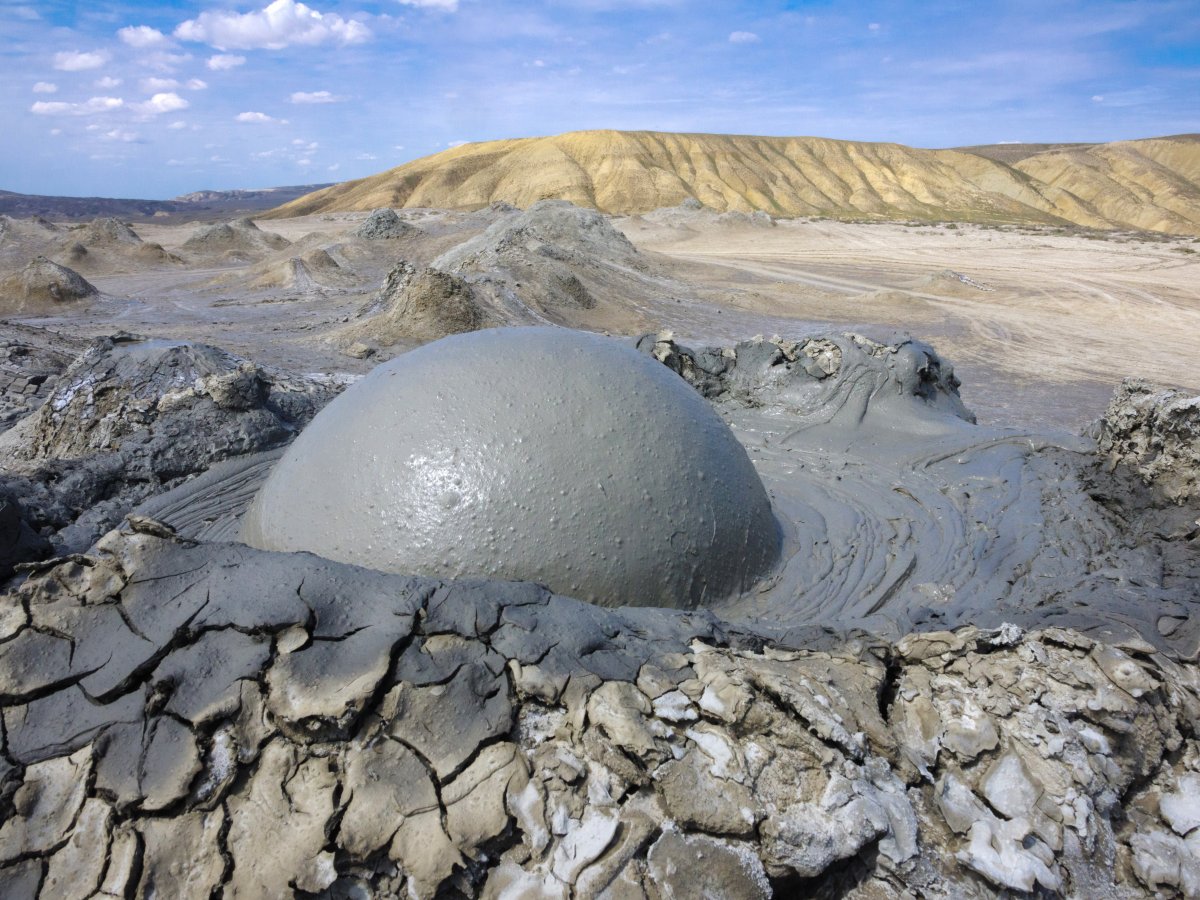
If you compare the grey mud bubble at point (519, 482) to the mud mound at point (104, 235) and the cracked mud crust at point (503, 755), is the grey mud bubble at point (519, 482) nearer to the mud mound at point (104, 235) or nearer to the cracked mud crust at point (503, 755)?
the cracked mud crust at point (503, 755)

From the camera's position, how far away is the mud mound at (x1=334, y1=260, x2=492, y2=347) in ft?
39.2

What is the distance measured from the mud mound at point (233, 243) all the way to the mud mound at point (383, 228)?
178 inches

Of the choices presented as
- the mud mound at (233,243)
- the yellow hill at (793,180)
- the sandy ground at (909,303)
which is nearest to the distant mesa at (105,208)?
the yellow hill at (793,180)

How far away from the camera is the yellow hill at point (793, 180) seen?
4459 centimetres

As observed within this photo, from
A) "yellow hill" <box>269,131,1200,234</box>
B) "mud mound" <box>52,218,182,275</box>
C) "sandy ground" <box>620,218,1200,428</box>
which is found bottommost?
"sandy ground" <box>620,218,1200,428</box>

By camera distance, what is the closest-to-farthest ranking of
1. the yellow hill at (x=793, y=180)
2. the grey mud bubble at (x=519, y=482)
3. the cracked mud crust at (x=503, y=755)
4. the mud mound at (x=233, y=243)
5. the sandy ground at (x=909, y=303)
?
the cracked mud crust at (x=503, y=755), the grey mud bubble at (x=519, y=482), the sandy ground at (x=909, y=303), the mud mound at (x=233, y=243), the yellow hill at (x=793, y=180)

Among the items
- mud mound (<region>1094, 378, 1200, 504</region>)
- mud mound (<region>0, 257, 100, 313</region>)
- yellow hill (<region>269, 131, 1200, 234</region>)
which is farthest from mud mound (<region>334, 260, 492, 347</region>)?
yellow hill (<region>269, 131, 1200, 234</region>)

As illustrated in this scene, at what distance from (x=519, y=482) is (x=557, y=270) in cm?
1422

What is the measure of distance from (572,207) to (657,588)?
22.6 metres

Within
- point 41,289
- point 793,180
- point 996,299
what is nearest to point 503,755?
point 41,289

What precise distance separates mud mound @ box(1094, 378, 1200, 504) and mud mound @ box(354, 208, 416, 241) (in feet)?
79.5

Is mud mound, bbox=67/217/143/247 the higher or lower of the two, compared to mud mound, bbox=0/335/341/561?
higher

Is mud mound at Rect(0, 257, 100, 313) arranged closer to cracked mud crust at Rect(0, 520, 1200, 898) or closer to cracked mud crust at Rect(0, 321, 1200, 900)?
cracked mud crust at Rect(0, 321, 1200, 900)

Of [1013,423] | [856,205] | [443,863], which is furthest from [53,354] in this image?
[856,205]
